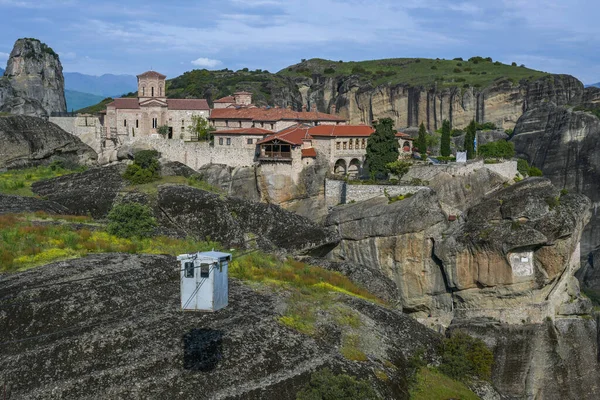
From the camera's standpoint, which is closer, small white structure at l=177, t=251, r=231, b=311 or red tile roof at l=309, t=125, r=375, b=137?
small white structure at l=177, t=251, r=231, b=311

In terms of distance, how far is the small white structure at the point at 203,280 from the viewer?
67.8 feet

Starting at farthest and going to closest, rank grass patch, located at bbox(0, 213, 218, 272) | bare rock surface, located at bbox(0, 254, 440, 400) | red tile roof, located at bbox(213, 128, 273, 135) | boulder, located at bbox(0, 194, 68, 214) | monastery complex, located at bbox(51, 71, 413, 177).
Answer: red tile roof, located at bbox(213, 128, 273, 135) → monastery complex, located at bbox(51, 71, 413, 177) → boulder, located at bbox(0, 194, 68, 214) → grass patch, located at bbox(0, 213, 218, 272) → bare rock surface, located at bbox(0, 254, 440, 400)

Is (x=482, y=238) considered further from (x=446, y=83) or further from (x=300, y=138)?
(x=446, y=83)

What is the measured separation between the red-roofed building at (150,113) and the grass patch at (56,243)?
24.5 m

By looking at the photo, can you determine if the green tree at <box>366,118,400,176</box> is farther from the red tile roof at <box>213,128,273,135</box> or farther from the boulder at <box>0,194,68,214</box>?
the boulder at <box>0,194,68,214</box>

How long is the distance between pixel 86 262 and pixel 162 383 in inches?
386

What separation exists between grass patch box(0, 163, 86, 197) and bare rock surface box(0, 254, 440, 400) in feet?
75.1

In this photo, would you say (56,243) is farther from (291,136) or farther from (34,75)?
(34,75)

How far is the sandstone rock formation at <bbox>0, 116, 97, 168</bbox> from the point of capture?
63.6 meters

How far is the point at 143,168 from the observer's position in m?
59.6

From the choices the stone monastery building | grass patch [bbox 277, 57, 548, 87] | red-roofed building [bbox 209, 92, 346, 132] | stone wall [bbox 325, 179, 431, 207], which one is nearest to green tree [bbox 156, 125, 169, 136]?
the stone monastery building

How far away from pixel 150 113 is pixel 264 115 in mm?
10419

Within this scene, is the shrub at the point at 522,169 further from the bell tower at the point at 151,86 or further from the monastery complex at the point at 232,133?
the bell tower at the point at 151,86

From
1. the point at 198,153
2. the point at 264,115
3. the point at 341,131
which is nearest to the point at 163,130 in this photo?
the point at 198,153
